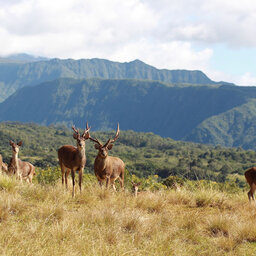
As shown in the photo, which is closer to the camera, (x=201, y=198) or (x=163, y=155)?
(x=201, y=198)

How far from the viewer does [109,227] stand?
6.22 m

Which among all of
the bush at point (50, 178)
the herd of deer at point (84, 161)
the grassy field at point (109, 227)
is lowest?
the bush at point (50, 178)

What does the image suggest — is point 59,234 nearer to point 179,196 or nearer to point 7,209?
point 7,209

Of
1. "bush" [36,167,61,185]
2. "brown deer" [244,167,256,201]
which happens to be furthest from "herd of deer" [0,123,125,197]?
"brown deer" [244,167,256,201]

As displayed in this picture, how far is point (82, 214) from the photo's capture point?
22.3 ft

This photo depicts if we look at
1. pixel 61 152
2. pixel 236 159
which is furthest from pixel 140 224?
pixel 236 159

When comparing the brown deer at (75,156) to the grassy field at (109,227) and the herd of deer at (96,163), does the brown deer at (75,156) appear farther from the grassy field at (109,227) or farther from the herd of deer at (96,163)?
the grassy field at (109,227)

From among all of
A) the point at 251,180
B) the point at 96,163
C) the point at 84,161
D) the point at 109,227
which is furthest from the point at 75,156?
the point at 251,180

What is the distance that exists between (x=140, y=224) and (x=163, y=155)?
17150 cm

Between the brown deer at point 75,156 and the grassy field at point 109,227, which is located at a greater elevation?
the brown deer at point 75,156

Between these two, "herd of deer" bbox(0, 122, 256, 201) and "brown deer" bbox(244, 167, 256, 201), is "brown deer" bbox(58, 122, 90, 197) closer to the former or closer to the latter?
"herd of deer" bbox(0, 122, 256, 201)

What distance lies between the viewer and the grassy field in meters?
5.19

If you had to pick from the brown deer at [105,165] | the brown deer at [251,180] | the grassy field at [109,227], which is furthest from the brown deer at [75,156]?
the brown deer at [251,180]

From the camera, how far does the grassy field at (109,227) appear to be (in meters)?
5.19
